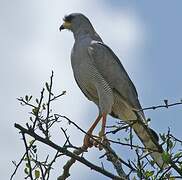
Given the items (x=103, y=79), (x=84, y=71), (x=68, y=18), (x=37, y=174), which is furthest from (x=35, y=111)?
(x=68, y=18)

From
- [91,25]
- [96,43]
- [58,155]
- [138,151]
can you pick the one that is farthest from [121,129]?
[91,25]

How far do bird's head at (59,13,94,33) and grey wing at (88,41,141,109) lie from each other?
0.61 metres

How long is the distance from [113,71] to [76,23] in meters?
1.24

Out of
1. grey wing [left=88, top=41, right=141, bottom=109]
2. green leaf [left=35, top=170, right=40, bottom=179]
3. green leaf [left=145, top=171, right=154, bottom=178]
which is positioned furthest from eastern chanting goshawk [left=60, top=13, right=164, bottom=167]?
green leaf [left=145, top=171, right=154, bottom=178]

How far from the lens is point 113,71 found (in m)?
9.38

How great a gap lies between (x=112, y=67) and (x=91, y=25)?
3.52ft

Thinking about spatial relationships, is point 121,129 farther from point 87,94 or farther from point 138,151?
point 87,94

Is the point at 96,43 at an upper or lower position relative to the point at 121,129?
upper

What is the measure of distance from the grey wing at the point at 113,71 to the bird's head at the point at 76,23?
2.01ft

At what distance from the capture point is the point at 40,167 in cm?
506

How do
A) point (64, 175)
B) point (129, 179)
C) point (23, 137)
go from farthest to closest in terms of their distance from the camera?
point (64, 175)
point (129, 179)
point (23, 137)

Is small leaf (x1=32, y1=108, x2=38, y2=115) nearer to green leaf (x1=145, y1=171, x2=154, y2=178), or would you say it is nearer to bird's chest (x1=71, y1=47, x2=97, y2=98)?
green leaf (x1=145, y1=171, x2=154, y2=178)

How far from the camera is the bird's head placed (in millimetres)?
10055

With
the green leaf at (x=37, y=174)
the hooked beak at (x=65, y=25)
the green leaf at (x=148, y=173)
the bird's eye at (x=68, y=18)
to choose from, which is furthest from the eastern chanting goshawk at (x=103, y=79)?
the green leaf at (x=148, y=173)
